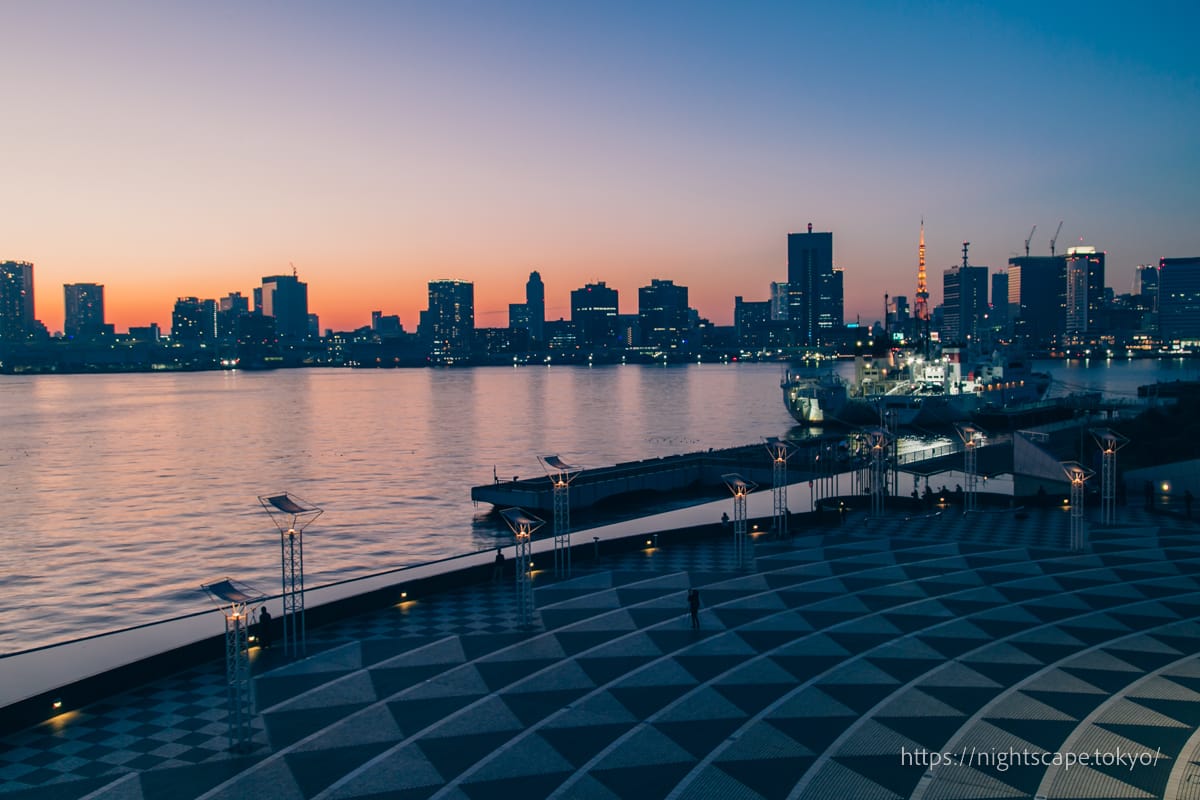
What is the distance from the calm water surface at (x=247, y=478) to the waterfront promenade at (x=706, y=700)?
15956mm

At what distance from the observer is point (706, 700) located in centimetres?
1706

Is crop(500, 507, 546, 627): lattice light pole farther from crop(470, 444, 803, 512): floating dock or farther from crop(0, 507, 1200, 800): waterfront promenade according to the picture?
crop(470, 444, 803, 512): floating dock

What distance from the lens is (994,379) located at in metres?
106

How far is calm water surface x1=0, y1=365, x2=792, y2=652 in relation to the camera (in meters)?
Answer: 37.8

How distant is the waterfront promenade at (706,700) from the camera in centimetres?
1397

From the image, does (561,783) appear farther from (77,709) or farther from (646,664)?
(77,709)

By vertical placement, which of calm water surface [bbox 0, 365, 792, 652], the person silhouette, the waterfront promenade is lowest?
calm water surface [bbox 0, 365, 792, 652]

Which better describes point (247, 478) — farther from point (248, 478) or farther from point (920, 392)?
point (920, 392)

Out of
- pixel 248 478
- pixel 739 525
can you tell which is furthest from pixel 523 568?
pixel 248 478

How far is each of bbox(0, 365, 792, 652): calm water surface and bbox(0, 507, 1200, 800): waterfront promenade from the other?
52.3ft

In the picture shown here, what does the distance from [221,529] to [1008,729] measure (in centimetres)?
4211

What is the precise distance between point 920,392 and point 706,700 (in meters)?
91.6

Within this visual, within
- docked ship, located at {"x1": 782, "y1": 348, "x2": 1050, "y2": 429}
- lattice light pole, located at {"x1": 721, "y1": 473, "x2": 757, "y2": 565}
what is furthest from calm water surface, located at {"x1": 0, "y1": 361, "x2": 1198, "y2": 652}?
lattice light pole, located at {"x1": 721, "y1": 473, "x2": 757, "y2": 565}

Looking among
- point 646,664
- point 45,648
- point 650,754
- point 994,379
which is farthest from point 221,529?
point 994,379
